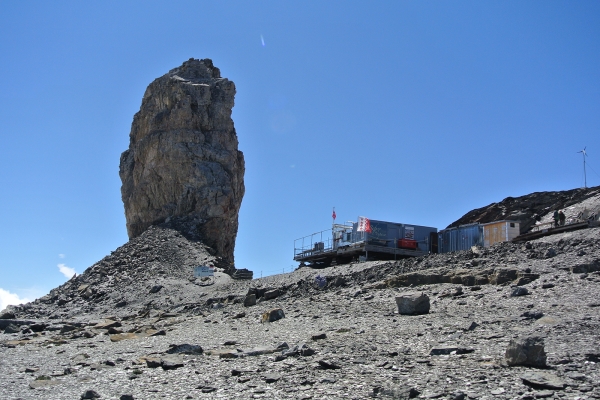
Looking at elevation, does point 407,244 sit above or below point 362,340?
above

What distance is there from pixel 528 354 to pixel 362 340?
5626 mm

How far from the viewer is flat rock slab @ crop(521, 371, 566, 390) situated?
1042 centimetres

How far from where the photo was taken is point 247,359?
15633 millimetres

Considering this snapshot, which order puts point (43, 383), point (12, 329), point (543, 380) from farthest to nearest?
point (12, 329), point (43, 383), point (543, 380)

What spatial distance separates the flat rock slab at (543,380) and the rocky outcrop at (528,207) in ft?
179

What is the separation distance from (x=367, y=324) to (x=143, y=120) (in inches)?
2455

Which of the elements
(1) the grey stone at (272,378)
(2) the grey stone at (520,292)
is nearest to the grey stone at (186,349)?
(1) the grey stone at (272,378)

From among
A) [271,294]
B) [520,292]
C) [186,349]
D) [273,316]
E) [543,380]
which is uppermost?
[271,294]

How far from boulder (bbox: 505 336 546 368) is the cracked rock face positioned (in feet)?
177

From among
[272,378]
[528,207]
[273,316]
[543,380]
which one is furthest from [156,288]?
[528,207]

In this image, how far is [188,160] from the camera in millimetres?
69500

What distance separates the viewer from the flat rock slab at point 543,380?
34.2ft

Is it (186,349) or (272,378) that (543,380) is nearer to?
(272,378)

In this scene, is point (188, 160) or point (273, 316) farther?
point (188, 160)
